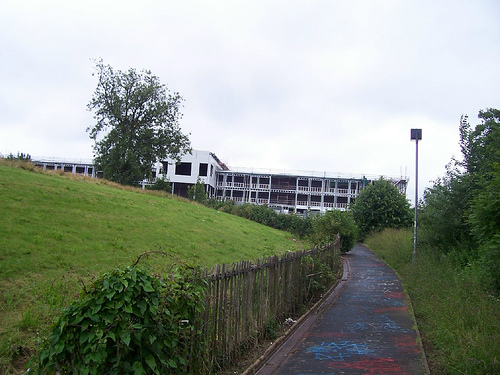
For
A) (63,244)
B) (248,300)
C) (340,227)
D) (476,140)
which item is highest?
(476,140)

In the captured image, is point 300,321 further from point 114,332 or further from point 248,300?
point 114,332

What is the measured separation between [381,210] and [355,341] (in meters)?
28.9

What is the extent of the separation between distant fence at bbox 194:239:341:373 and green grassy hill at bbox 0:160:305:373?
1.11 meters

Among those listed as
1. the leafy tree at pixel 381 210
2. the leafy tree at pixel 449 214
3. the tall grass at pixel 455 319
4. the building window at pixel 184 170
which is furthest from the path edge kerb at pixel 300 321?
the building window at pixel 184 170

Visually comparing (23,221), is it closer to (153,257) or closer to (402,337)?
(153,257)

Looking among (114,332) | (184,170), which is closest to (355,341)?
(114,332)

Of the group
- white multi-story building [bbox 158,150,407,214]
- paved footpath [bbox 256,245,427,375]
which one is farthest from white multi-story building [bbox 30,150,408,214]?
paved footpath [bbox 256,245,427,375]

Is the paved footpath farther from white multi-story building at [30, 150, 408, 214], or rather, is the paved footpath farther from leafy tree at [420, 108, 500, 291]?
white multi-story building at [30, 150, 408, 214]

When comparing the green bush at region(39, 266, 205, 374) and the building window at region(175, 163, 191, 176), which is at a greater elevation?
the building window at region(175, 163, 191, 176)

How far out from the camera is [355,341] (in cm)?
823

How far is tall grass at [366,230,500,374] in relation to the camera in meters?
5.71

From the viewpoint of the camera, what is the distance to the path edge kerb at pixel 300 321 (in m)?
6.59

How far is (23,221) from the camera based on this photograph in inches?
449

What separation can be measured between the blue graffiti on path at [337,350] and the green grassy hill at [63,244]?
3.42m
